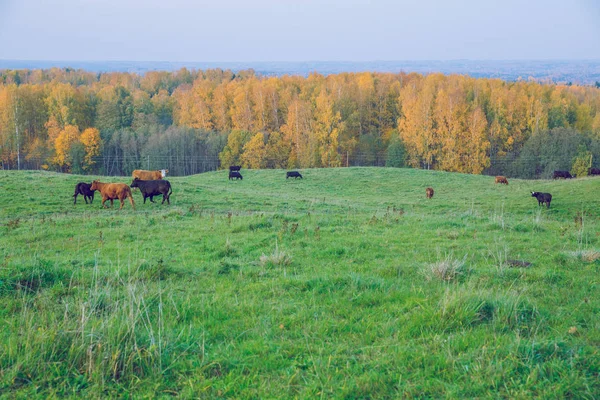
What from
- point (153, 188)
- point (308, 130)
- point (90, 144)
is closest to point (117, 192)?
point (153, 188)

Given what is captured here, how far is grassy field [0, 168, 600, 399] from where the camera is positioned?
348 centimetres

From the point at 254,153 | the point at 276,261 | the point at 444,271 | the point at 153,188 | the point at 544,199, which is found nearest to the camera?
the point at 444,271

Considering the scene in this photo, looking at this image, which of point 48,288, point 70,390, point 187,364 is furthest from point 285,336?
point 48,288

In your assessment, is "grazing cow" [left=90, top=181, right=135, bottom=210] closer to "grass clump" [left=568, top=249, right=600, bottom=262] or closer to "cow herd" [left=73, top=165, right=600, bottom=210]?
"cow herd" [left=73, top=165, right=600, bottom=210]

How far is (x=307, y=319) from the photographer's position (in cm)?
467

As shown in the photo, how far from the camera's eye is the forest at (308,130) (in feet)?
198

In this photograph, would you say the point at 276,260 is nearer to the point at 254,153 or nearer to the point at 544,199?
the point at 544,199

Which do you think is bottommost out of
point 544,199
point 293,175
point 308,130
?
point 293,175

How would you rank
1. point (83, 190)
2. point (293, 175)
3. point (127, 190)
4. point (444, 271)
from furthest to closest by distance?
point (293, 175), point (83, 190), point (127, 190), point (444, 271)

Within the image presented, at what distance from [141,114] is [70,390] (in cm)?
7588

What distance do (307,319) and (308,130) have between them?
201ft

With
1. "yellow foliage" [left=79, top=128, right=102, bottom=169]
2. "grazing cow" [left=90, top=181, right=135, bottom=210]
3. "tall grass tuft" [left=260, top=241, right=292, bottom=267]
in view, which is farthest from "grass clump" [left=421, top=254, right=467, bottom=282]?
"yellow foliage" [left=79, top=128, right=102, bottom=169]

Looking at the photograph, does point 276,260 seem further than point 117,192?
No

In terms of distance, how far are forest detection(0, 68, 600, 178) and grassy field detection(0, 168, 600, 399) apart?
53378mm
